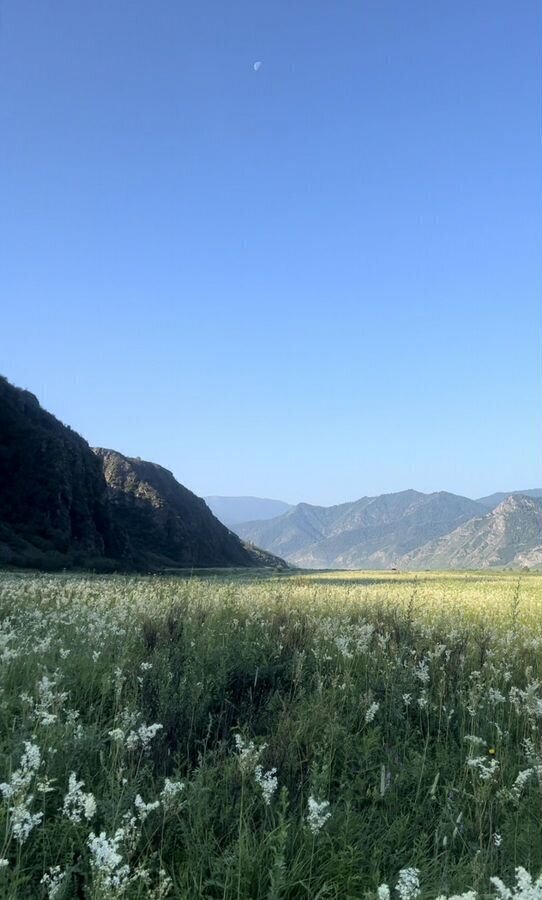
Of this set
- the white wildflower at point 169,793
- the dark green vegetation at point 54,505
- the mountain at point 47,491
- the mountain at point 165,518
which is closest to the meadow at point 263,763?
the white wildflower at point 169,793

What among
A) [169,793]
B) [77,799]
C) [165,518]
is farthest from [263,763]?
[165,518]

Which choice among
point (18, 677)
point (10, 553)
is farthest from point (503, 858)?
point (10, 553)

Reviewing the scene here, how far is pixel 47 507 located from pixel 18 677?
57.1 meters

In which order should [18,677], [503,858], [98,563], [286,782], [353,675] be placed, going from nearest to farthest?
[503,858], [286,782], [18,677], [353,675], [98,563]

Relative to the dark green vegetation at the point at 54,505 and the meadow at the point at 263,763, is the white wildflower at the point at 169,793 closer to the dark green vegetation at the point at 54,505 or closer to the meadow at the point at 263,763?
the meadow at the point at 263,763

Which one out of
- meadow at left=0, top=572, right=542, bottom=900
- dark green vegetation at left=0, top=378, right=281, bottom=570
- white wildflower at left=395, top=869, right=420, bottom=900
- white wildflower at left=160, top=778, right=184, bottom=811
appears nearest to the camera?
white wildflower at left=395, top=869, right=420, bottom=900

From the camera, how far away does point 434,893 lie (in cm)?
289

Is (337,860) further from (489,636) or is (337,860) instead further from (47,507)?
(47,507)

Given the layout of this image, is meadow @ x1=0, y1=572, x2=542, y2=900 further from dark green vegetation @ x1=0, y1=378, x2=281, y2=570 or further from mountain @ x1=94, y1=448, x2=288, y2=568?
mountain @ x1=94, y1=448, x2=288, y2=568

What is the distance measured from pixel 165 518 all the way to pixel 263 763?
102856 mm

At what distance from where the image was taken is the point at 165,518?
105062 millimetres

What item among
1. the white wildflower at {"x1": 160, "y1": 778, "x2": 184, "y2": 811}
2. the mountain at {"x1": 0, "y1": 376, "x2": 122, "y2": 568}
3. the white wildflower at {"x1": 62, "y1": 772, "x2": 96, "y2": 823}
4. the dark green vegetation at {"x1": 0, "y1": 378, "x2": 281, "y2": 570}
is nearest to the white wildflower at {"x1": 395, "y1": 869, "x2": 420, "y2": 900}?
the white wildflower at {"x1": 160, "y1": 778, "x2": 184, "y2": 811}

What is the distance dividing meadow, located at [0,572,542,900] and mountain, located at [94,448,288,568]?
80.2 m

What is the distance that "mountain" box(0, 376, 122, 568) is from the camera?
52.8 metres
